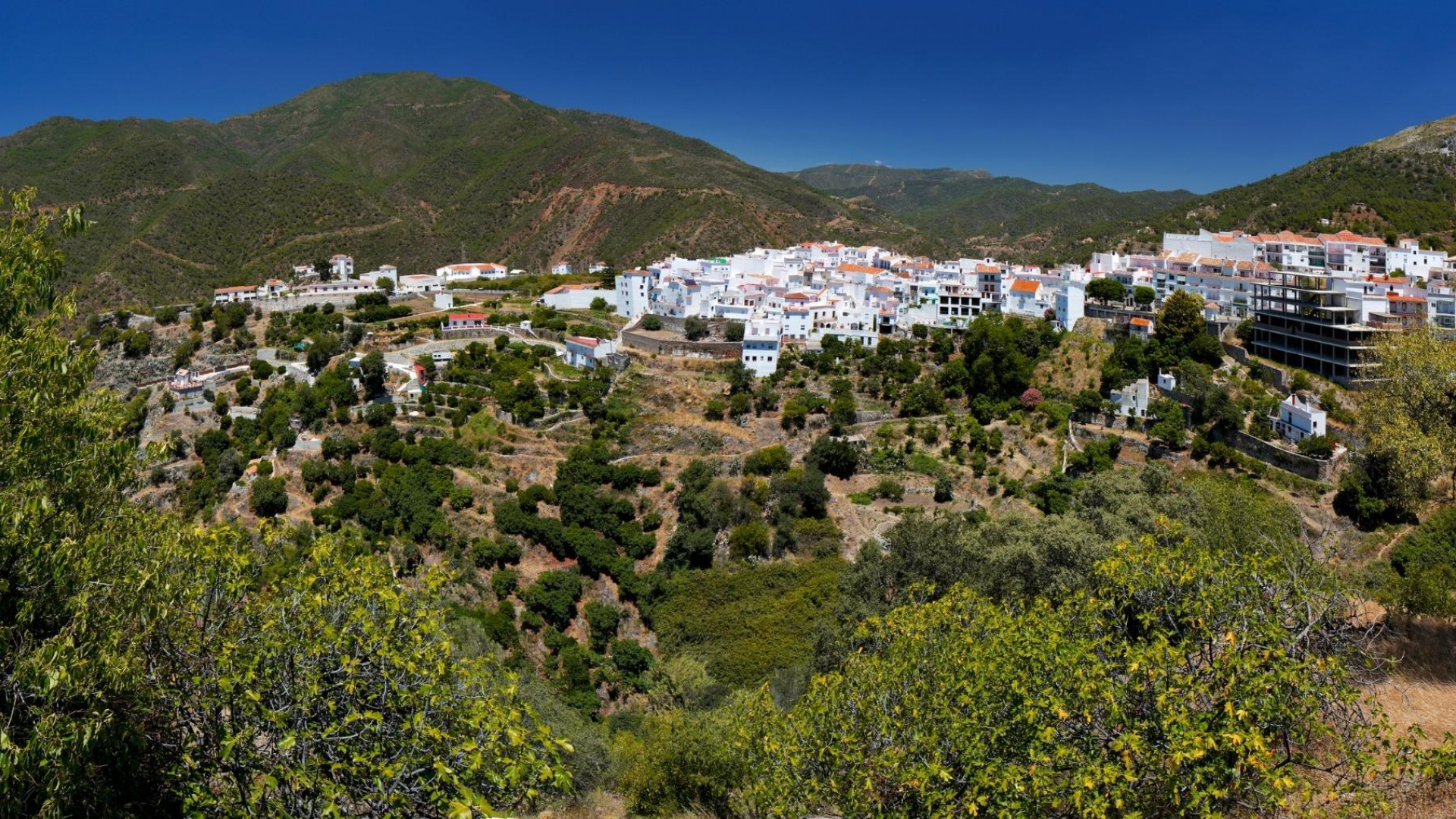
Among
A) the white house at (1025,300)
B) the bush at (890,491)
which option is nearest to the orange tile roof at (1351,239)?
the white house at (1025,300)

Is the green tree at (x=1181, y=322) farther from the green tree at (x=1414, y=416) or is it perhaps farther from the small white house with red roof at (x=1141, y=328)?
the green tree at (x=1414, y=416)

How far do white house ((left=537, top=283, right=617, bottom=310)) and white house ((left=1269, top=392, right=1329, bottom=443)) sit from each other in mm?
33273

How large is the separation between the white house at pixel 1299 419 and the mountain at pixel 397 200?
1822 inches

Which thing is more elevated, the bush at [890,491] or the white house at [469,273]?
the white house at [469,273]

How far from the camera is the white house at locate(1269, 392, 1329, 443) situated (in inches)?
1021

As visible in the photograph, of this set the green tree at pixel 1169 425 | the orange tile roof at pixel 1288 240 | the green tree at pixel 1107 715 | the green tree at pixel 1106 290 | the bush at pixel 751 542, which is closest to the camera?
the green tree at pixel 1107 715

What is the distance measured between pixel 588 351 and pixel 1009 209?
120 m

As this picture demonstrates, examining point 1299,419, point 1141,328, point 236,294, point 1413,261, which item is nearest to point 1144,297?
point 1141,328

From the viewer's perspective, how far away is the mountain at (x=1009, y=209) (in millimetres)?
93562

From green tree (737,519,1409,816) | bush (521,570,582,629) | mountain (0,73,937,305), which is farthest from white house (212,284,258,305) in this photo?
green tree (737,519,1409,816)

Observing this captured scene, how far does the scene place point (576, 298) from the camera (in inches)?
1923

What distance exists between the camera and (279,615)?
7.02 m

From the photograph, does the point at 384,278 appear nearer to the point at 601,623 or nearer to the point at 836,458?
the point at 836,458

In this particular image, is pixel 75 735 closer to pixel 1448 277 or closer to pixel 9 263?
pixel 9 263
